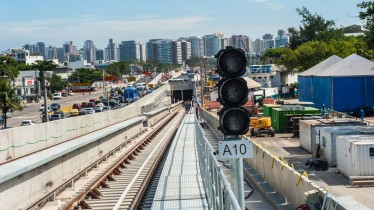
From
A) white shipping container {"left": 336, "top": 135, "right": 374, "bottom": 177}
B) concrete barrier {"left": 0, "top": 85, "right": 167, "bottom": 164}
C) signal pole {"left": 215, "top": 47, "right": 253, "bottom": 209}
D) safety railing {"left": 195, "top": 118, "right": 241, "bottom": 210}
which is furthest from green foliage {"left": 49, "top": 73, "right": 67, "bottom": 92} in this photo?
signal pole {"left": 215, "top": 47, "right": 253, "bottom": 209}

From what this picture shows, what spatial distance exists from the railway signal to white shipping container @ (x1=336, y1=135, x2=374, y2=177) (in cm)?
1357

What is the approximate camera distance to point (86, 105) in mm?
88688

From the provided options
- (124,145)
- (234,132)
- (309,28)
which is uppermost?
(309,28)

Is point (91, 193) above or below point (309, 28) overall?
below

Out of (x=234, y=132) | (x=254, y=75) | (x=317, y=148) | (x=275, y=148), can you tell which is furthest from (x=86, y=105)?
(x=234, y=132)

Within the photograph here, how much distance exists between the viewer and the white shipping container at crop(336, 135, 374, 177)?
20.8m

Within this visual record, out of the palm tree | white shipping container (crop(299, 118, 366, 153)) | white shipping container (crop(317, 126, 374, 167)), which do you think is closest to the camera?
white shipping container (crop(317, 126, 374, 167))

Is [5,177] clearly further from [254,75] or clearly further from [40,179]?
[254,75]

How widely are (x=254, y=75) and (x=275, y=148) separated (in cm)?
7154

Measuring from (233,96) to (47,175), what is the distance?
534 inches

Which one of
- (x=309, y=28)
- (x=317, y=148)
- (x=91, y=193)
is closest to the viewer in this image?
(x=91, y=193)

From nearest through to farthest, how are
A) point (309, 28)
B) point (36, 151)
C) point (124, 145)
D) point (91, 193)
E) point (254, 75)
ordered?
point (91, 193) → point (36, 151) → point (124, 145) → point (254, 75) → point (309, 28)

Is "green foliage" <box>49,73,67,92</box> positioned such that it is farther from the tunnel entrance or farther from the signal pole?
the signal pole

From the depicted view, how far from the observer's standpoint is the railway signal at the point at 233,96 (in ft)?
27.8
